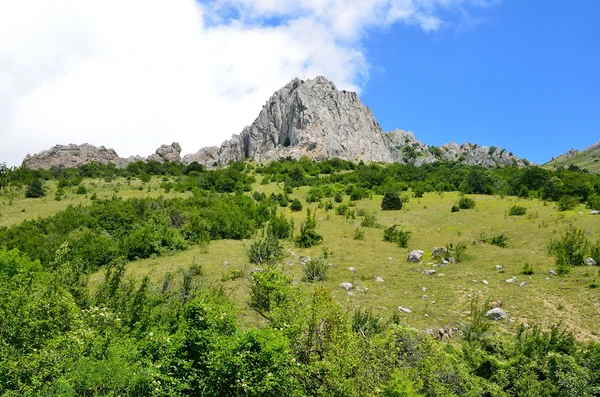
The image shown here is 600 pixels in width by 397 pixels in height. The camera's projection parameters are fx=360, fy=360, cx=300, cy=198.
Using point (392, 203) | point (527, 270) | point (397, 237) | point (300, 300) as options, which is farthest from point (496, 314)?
point (392, 203)

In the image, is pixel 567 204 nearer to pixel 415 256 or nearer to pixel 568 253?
pixel 568 253

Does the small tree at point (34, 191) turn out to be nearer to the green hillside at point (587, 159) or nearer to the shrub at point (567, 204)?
the shrub at point (567, 204)

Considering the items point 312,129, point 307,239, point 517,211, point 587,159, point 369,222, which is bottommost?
point 307,239

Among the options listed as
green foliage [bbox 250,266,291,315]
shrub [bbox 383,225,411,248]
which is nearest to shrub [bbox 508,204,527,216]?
shrub [bbox 383,225,411,248]

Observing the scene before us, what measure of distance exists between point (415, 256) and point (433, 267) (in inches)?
59.6

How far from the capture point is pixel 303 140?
256ft

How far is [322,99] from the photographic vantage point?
89.4 metres

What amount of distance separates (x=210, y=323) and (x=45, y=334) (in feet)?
16.6

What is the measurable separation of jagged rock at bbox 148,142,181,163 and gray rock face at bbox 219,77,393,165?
18.7m

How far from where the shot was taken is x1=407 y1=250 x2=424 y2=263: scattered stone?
61.6 ft

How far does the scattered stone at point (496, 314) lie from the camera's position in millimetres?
11877

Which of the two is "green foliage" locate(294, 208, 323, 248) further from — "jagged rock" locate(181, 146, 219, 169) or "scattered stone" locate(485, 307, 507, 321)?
"jagged rock" locate(181, 146, 219, 169)

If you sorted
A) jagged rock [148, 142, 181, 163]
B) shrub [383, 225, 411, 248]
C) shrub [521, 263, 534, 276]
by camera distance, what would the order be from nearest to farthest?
shrub [521, 263, 534, 276], shrub [383, 225, 411, 248], jagged rock [148, 142, 181, 163]

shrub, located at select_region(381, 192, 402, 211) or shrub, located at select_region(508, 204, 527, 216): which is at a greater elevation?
shrub, located at select_region(381, 192, 402, 211)
